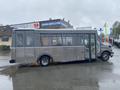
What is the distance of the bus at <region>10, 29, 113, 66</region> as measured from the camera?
1772cm

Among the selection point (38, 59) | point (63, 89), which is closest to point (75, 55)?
point (38, 59)

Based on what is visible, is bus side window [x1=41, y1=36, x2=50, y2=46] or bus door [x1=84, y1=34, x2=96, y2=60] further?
bus door [x1=84, y1=34, x2=96, y2=60]

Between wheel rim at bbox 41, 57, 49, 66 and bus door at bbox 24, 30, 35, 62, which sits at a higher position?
bus door at bbox 24, 30, 35, 62

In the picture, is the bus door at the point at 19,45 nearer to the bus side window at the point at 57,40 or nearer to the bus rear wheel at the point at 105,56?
the bus side window at the point at 57,40

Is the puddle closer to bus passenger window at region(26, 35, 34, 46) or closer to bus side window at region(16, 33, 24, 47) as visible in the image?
bus side window at region(16, 33, 24, 47)

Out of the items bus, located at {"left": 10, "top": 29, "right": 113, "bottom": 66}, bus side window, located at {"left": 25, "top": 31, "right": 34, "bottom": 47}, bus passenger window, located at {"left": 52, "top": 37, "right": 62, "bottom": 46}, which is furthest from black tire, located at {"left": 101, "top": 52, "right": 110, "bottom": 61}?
bus side window, located at {"left": 25, "top": 31, "right": 34, "bottom": 47}

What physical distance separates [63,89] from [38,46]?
825cm

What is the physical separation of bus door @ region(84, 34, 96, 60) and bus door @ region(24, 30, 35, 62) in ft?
13.2

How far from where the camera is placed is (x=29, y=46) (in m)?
17.9

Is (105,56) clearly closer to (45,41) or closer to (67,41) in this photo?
(67,41)

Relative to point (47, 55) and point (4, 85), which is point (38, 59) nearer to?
point (47, 55)

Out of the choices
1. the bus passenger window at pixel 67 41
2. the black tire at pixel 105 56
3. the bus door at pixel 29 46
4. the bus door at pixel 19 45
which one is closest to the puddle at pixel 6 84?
the bus door at pixel 19 45

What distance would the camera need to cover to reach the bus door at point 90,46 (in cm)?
1933

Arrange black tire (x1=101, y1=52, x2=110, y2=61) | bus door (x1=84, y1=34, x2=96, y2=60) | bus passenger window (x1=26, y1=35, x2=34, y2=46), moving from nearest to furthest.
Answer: bus passenger window (x1=26, y1=35, x2=34, y2=46) → bus door (x1=84, y1=34, x2=96, y2=60) → black tire (x1=101, y1=52, x2=110, y2=61)
